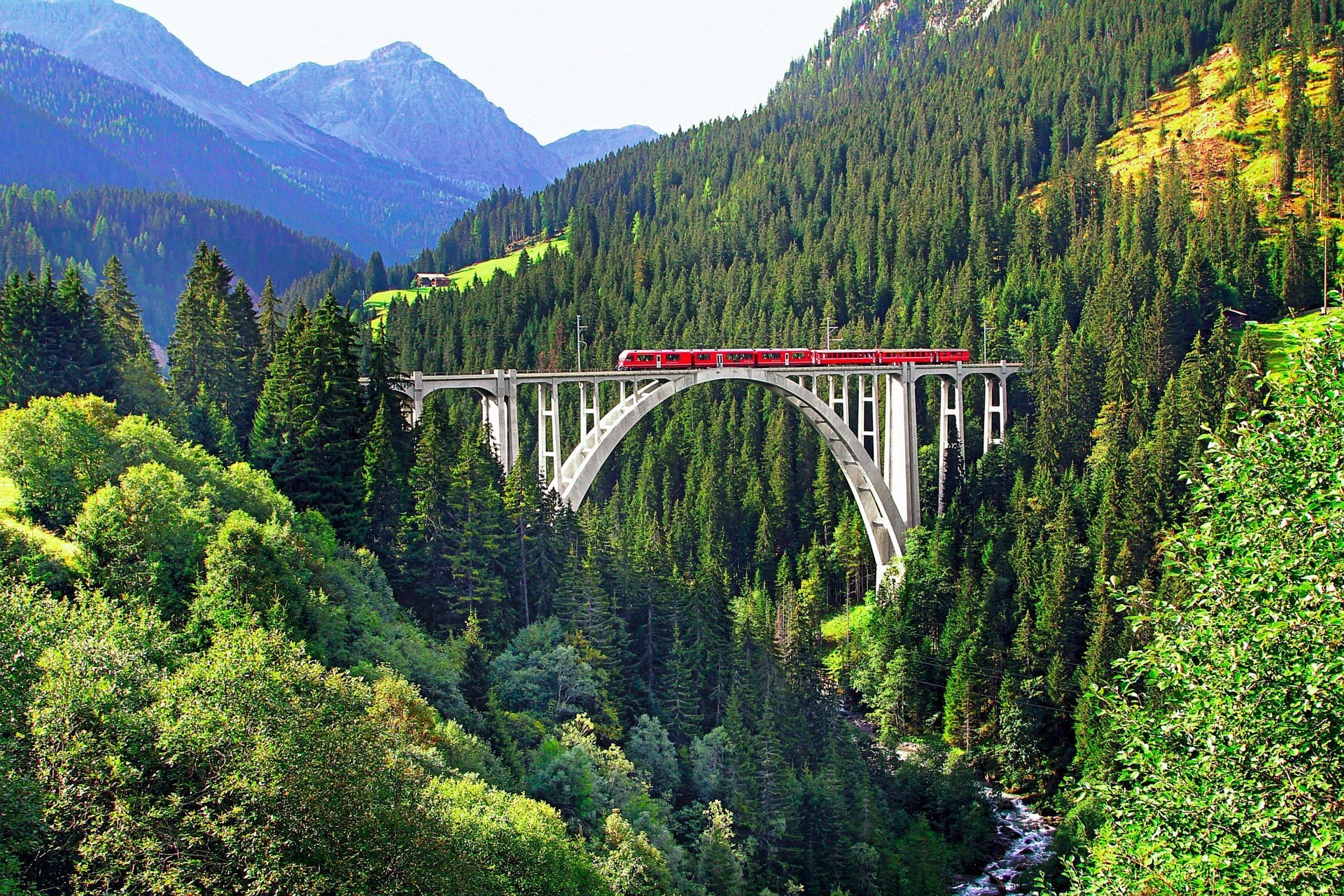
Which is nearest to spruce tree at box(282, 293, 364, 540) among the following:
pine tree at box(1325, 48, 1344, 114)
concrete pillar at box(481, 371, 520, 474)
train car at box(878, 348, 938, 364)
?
concrete pillar at box(481, 371, 520, 474)

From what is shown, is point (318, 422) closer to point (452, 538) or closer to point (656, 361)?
point (452, 538)

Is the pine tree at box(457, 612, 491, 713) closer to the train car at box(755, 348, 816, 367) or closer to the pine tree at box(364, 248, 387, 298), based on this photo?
the train car at box(755, 348, 816, 367)

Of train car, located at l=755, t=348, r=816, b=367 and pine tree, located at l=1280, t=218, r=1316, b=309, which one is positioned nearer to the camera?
train car, located at l=755, t=348, r=816, b=367

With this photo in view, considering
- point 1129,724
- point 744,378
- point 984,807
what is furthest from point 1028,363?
point 1129,724

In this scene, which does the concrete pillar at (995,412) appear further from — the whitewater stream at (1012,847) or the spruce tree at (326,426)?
the spruce tree at (326,426)

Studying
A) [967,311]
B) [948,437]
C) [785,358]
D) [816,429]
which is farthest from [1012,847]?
[967,311]

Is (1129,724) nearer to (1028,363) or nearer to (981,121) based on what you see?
(1028,363)

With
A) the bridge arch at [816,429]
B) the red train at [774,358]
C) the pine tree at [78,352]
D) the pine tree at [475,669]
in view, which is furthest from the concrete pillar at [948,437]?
the pine tree at [78,352]
